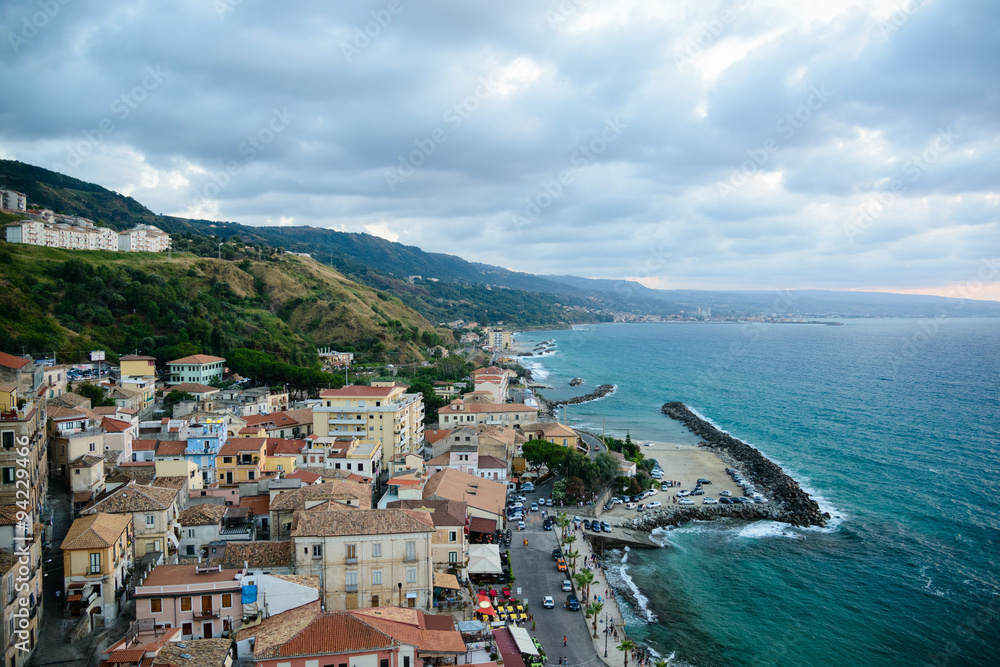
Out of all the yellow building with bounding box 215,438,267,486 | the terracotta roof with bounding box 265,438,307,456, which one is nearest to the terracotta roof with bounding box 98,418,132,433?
the yellow building with bounding box 215,438,267,486

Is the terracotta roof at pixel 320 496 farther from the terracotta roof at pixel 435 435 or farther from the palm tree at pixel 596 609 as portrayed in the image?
the terracotta roof at pixel 435 435

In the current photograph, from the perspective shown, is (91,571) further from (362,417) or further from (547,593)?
(362,417)

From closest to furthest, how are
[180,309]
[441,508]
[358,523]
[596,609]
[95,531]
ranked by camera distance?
[95,531], [358,523], [596,609], [441,508], [180,309]

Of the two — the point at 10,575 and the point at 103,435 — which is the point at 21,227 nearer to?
the point at 103,435

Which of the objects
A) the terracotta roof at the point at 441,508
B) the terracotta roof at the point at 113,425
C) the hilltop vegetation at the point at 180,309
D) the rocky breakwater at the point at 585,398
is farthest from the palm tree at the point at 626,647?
the hilltop vegetation at the point at 180,309

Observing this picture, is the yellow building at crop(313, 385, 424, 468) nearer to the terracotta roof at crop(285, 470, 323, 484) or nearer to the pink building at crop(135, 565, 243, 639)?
the terracotta roof at crop(285, 470, 323, 484)

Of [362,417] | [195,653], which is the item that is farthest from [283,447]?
[195,653]
